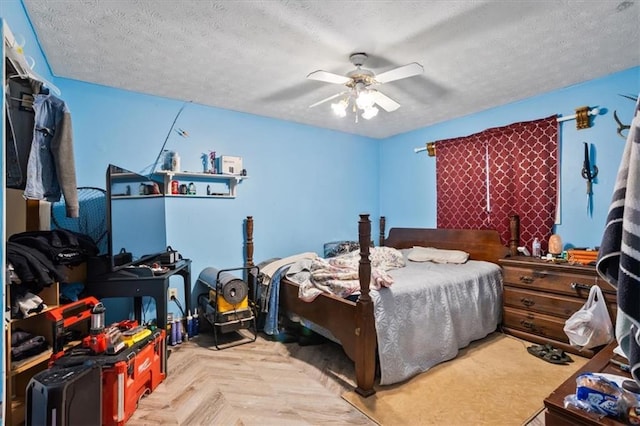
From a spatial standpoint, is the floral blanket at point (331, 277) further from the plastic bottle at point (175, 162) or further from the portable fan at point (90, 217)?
the portable fan at point (90, 217)

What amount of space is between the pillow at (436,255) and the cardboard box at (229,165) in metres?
2.24

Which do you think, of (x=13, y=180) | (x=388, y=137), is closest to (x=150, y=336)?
(x=13, y=180)

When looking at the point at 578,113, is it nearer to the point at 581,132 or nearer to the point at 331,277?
the point at 581,132

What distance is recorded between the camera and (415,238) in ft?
13.9

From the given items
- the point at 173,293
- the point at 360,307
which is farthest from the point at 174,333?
the point at 360,307

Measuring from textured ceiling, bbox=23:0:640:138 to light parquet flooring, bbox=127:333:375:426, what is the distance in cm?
238

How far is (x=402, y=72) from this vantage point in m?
2.14

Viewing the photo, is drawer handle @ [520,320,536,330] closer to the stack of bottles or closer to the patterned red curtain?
the patterned red curtain

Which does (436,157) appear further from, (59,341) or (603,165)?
(59,341)

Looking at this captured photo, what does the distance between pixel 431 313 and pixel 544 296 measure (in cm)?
121

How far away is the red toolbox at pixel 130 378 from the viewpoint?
1725 millimetres

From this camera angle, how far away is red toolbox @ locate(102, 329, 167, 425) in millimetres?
1725

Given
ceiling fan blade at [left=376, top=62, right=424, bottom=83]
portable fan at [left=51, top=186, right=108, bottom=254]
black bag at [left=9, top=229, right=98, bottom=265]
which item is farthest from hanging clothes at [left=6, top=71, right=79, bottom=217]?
ceiling fan blade at [left=376, top=62, right=424, bottom=83]

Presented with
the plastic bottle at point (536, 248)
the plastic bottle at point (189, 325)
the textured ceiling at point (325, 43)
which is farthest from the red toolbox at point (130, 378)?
the plastic bottle at point (536, 248)
